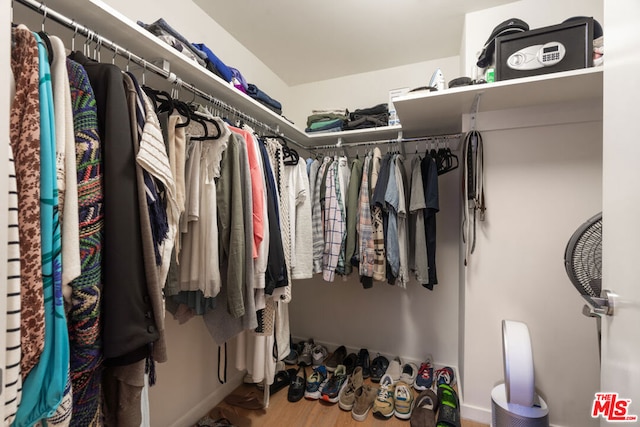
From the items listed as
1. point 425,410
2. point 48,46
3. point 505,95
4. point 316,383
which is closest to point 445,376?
point 425,410

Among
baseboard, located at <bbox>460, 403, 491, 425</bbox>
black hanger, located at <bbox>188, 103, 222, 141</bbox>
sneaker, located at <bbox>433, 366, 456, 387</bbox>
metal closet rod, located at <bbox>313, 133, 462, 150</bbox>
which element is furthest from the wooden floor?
metal closet rod, located at <bbox>313, 133, 462, 150</bbox>

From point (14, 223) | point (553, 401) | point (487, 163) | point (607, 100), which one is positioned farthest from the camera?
point (487, 163)

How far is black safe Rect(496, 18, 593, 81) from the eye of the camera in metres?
1.17

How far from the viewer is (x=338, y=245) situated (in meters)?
1.64

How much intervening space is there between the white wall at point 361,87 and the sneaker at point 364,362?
Result: 2060mm

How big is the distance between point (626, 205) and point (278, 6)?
6.06 ft

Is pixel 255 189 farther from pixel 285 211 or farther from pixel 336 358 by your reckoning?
pixel 336 358

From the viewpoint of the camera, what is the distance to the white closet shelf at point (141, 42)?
747 mm

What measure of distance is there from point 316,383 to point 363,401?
0.34 metres

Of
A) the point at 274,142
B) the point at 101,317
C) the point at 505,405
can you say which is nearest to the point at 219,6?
the point at 274,142

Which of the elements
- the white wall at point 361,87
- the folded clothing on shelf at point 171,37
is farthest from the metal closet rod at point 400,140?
the folded clothing on shelf at point 171,37

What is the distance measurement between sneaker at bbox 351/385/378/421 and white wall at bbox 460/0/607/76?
210cm

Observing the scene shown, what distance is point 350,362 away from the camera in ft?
6.94

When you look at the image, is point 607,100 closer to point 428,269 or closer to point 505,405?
point 428,269
